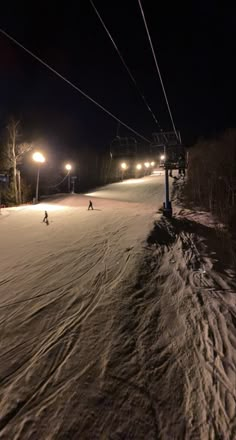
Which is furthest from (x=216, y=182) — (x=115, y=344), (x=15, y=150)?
(x=115, y=344)

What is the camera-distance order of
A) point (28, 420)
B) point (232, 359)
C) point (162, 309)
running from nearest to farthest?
point (28, 420) < point (232, 359) < point (162, 309)

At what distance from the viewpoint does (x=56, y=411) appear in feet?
6.81

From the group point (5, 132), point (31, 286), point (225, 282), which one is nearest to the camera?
point (31, 286)

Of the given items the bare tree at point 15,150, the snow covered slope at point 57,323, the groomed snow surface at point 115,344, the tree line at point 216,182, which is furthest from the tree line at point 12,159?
the tree line at point 216,182

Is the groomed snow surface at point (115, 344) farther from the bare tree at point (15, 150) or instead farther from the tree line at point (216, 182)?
the bare tree at point (15, 150)

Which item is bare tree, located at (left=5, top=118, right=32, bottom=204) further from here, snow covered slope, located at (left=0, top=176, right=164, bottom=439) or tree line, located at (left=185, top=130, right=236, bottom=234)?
tree line, located at (left=185, top=130, right=236, bottom=234)

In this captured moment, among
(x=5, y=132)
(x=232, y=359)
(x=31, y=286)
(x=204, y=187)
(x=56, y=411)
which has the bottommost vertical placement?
(x=232, y=359)

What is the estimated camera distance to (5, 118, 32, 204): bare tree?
600 inches

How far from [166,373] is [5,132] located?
19.2 m

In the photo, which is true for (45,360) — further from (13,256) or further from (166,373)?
(13,256)

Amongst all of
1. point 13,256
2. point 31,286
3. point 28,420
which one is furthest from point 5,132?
point 28,420

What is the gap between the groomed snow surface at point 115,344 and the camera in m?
2.07

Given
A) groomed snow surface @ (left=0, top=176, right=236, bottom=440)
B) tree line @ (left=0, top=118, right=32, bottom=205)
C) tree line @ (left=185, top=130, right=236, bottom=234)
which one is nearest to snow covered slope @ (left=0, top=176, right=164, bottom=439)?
groomed snow surface @ (left=0, top=176, right=236, bottom=440)

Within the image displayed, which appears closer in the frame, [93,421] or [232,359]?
[93,421]
